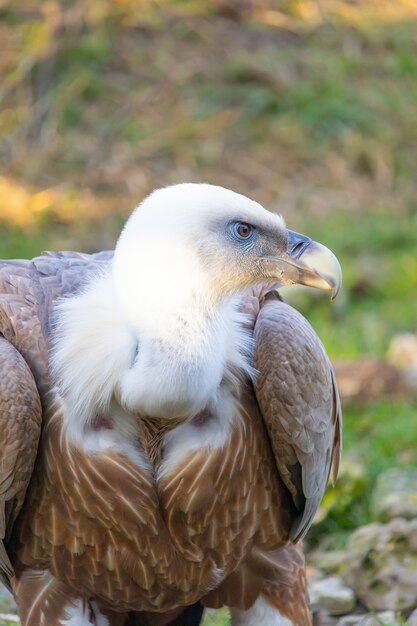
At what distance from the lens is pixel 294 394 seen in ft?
13.7

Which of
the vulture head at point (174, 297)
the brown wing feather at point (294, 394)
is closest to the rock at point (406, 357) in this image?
the brown wing feather at point (294, 394)

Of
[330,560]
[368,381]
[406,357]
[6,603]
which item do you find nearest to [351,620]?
[330,560]

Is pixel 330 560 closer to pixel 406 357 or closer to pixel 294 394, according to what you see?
pixel 294 394

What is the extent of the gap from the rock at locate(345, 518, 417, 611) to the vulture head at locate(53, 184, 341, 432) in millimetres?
1395

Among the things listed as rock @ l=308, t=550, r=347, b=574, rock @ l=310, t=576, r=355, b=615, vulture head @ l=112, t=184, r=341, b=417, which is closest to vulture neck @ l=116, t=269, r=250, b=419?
vulture head @ l=112, t=184, r=341, b=417

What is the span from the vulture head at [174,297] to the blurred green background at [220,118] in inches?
185

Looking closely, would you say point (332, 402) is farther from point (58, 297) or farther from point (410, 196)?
point (410, 196)

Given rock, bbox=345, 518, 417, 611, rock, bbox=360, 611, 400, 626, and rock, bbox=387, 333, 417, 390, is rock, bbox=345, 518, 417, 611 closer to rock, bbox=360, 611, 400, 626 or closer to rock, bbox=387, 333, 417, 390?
rock, bbox=360, 611, 400, 626

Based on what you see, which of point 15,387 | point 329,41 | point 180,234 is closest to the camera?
point 180,234

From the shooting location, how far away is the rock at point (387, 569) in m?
4.94

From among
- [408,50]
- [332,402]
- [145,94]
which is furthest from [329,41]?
[332,402]

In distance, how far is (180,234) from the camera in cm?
371

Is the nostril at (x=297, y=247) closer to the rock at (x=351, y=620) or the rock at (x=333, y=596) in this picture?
the rock at (x=351, y=620)

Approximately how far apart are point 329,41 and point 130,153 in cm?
261
